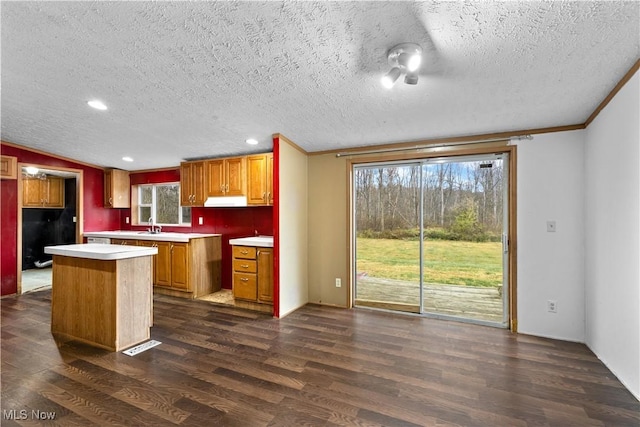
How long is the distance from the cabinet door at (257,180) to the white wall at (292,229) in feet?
1.52

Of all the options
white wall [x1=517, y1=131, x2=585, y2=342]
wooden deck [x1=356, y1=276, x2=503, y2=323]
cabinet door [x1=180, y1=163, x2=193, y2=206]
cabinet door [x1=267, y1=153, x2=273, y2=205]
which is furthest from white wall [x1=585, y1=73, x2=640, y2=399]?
cabinet door [x1=180, y1=163, x2=193, y2=206]

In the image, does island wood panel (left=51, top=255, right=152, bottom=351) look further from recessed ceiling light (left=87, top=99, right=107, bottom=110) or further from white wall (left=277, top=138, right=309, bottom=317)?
recessed ceiling light (left=87, top=99, right=107, bottom=110)

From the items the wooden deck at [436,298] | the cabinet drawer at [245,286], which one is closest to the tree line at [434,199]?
the wooden deck at [436,298]

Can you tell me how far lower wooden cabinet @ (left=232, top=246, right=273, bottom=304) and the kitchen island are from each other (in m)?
1.16

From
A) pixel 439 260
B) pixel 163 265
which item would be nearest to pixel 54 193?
pixel 163 265

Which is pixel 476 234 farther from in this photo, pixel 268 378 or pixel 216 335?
pixel 216 335

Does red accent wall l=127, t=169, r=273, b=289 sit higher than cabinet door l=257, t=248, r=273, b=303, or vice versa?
red accent wall l=127, t=169, r=273, b=289

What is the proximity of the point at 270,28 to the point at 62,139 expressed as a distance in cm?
416

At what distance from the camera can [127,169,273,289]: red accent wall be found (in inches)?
179

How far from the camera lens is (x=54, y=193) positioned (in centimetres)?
652

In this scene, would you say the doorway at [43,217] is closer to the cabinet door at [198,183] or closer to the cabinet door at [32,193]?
the cabinet door at [32,193]

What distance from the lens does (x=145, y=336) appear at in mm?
2842

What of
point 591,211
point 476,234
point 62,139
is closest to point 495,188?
point 476,234

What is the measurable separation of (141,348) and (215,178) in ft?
8.25
